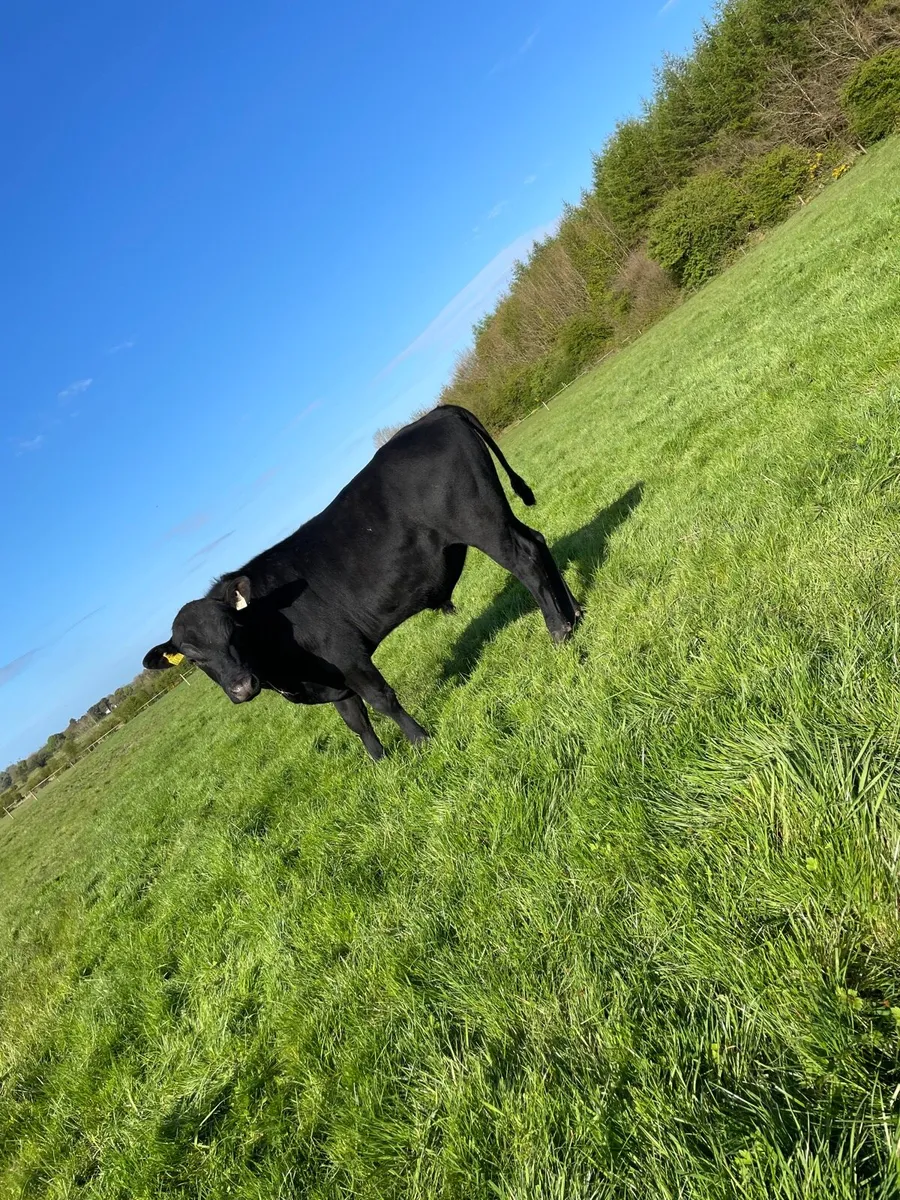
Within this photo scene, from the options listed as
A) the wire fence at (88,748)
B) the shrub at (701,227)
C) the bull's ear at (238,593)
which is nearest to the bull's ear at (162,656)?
the bull's ear at (238,593)

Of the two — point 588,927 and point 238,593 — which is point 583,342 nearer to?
point 238,593

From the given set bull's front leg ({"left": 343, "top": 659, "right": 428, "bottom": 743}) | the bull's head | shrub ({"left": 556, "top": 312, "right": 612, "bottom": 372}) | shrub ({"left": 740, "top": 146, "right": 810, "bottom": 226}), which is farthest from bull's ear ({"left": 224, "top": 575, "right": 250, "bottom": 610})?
shrub ({"left": 556, "top": 312, "right": 612, "bottom": 372})

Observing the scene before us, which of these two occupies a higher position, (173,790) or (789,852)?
(173,790)

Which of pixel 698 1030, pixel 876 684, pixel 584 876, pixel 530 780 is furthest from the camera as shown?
pixel 530 780

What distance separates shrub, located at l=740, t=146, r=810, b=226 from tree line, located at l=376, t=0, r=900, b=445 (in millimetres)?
83

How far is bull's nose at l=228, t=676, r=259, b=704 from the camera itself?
5.68 metres

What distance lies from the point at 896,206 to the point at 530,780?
13808 mm

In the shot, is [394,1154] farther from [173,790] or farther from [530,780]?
[173,790]

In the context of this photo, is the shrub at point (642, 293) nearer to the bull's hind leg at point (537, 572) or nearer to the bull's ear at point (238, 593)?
the bull's hind leg at point (537, 572)

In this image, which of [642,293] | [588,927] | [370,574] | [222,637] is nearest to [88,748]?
[222,637]

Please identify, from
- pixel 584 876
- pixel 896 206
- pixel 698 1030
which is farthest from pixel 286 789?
pixel 896 206

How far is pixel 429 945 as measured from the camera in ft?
10.3

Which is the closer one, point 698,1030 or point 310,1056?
point 698,1030

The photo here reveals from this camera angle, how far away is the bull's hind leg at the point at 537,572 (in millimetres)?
5781
